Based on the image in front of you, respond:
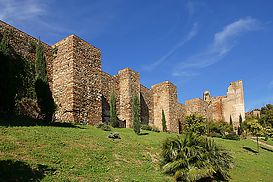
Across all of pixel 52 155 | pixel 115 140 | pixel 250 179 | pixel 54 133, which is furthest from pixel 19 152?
pixel 250 179

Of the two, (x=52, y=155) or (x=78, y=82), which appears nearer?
(x=52, y=155)

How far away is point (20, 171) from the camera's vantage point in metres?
9.02

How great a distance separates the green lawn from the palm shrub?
581 mm

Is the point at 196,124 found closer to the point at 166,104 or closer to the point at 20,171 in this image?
the point at 166,104

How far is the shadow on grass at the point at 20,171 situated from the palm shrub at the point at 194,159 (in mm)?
5300

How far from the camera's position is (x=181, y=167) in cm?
1263

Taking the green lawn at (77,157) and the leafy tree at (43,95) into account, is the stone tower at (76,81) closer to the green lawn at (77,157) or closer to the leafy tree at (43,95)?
the leafy tree at (43,95)

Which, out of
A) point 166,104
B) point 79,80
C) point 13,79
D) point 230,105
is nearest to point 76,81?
point 79,80

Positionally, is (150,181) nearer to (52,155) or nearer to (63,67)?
(52,155)

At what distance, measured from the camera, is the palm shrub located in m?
12.2

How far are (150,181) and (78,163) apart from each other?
2.79 meters

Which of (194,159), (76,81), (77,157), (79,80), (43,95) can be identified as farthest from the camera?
(79,80)

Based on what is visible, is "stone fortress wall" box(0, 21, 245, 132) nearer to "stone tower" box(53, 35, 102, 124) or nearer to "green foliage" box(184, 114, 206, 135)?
"stone tower" box(53, 35, 102, 124)

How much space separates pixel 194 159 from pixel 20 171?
23.5 feet
